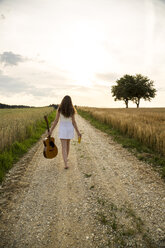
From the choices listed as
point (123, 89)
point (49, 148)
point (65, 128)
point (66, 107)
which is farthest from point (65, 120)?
point (123, 89)

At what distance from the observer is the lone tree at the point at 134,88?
53875 mm

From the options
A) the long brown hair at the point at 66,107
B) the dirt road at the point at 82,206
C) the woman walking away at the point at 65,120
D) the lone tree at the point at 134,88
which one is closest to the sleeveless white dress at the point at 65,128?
the woman walking away at the point at 65,120

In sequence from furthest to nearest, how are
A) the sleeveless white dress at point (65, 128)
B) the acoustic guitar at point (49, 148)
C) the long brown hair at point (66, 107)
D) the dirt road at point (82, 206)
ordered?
the sleeveless white dress at point (65, 128) < the acoustic guitar at point (49, 148) < the long brown hair at point (66, 107) < the dirt road at point (82, 206)

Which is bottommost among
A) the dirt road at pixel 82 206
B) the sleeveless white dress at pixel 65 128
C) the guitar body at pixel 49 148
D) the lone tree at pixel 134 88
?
the dirt road at pixel 82 206

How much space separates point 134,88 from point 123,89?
3719 millimetres

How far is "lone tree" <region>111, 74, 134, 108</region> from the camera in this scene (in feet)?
178

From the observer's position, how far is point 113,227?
9.29ft

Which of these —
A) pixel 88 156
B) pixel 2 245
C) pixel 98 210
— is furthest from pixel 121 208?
pixel 88 156

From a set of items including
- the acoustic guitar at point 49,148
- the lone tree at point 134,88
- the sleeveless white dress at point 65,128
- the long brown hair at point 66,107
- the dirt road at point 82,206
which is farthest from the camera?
the lone tree at point 134,88

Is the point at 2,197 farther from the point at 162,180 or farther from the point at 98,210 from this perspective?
the point at 162,180

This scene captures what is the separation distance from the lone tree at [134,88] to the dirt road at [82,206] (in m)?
52.3

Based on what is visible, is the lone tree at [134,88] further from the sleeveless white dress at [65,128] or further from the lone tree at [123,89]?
the sleeveless white dress at [65,128]

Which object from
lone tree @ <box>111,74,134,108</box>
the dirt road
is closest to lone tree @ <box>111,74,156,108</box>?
lone tree @ <box>111,74,134,108</box>

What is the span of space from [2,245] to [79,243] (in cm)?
128
